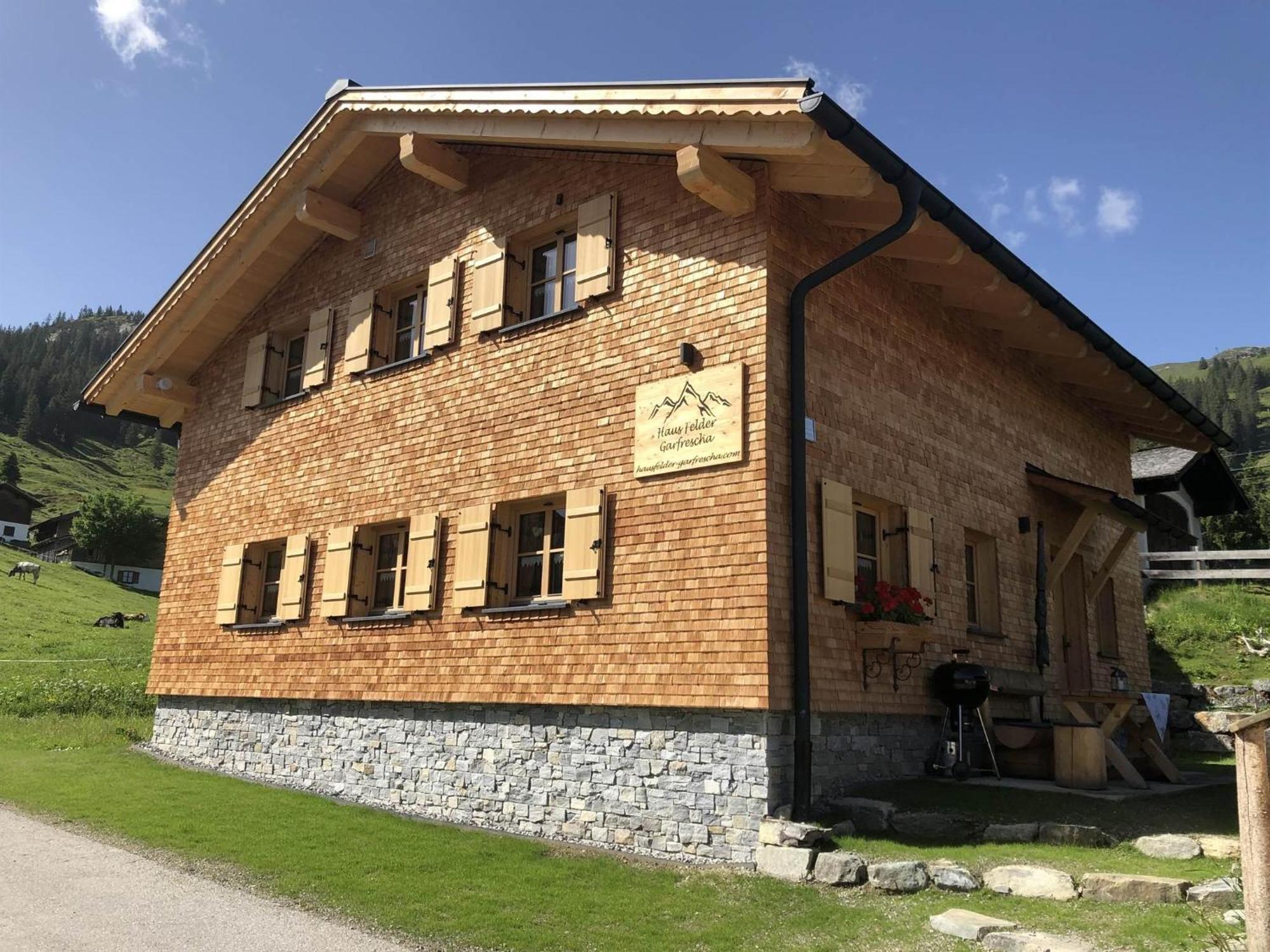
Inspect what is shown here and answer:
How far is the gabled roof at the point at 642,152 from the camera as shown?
873 cm

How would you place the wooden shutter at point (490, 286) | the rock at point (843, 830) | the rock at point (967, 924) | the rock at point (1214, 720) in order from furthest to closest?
the rock at point (1214, 720) < the wooden shutter at point (490, 286) < the rock at point (843, 830) < the rock at point (967, 924)

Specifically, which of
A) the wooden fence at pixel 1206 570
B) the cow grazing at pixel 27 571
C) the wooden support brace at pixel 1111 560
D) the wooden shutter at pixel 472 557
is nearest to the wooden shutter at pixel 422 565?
the wooden shutter at pixel 472 557

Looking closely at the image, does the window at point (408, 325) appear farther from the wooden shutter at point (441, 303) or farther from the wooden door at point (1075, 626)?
the wooden door at point (1075, 626)

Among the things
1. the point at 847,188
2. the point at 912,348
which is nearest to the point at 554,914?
the point at 847,188

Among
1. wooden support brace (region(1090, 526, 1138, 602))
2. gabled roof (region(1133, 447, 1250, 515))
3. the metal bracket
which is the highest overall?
gabled roof (region(1133, 447, 1250, 515))

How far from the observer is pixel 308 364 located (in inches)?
554

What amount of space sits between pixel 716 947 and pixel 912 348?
279 inches

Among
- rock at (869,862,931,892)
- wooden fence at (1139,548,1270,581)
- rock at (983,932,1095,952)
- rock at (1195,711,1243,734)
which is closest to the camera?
rock at (983,932,1095,952)

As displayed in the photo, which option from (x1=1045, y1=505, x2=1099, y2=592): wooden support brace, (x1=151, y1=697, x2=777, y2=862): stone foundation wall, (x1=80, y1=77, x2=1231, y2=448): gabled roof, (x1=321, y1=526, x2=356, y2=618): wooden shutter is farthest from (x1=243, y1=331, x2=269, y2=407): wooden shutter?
(x1=1045, y1=505, x2=1099, y2=592): wooden support brace

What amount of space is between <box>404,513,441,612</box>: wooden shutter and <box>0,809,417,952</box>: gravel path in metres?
3.86

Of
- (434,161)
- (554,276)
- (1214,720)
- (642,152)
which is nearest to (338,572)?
(554,276)

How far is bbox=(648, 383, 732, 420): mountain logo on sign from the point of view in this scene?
360 inches

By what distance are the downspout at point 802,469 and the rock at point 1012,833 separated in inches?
55.6

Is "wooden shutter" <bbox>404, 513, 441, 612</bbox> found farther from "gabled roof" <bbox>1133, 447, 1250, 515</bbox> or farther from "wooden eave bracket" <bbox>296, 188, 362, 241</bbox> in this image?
"gabled roof" <bbox>1133, 447, 1250, 515</bbox>
